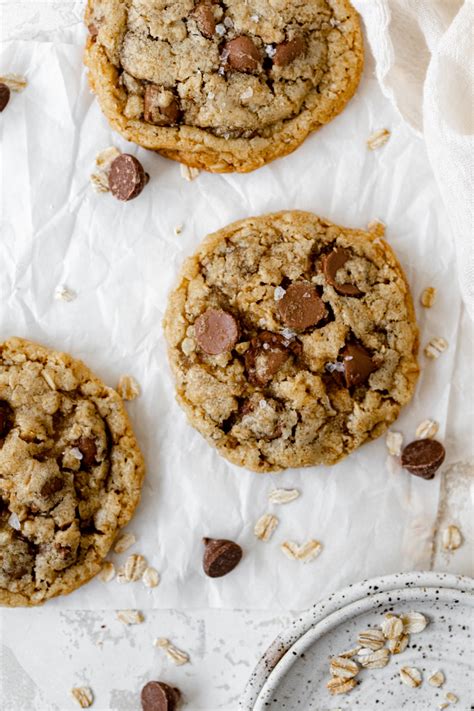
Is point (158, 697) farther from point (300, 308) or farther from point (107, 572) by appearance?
point (300, 308)

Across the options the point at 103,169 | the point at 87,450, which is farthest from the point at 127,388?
the point at 103,169

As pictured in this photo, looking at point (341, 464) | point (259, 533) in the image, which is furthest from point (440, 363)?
point (259, 533)

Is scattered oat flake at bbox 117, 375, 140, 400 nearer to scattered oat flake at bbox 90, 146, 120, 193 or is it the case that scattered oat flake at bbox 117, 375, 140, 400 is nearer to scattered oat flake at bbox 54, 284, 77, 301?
scattered oat flake at bbox 54, 284, 77, 301

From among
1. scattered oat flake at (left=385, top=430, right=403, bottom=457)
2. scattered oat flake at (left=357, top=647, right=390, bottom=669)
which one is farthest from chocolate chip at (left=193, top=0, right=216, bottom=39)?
scattered oat flake at (left=357, top=647, right=390, bottom=669)

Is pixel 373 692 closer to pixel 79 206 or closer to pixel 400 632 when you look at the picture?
pixel 400 632

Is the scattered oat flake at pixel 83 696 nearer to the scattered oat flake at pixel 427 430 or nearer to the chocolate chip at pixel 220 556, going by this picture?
the chocolate chip at pixel 220 556

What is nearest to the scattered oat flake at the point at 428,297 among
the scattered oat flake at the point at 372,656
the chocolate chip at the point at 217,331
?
the chocolate chip at the point at 217,331

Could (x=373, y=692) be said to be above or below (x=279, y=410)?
below
